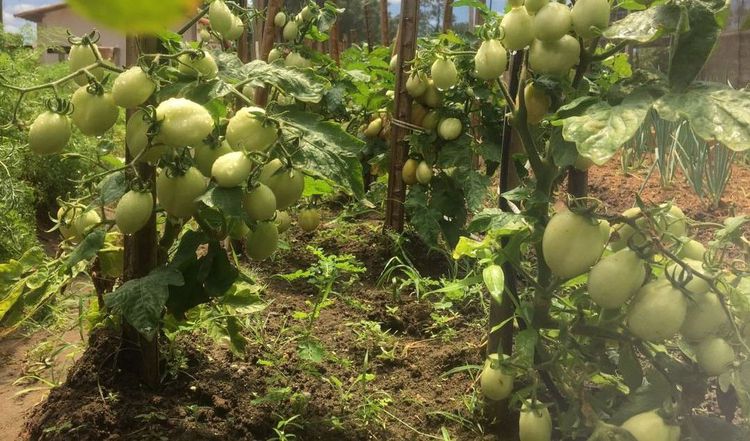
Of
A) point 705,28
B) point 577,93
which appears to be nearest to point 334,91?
point 577,93

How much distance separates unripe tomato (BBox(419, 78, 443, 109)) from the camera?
2.19 m

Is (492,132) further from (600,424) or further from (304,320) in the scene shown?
(600,424)

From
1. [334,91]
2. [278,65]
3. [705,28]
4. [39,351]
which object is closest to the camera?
[705,28]

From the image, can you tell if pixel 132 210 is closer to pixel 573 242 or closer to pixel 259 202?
pixel 259 202

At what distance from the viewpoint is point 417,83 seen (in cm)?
216

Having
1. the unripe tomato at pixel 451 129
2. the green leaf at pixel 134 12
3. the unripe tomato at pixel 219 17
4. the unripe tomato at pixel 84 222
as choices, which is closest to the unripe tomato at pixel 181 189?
the unripe tomato at pixel 84 222

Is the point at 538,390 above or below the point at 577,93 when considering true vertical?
below

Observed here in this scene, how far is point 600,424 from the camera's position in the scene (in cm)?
94

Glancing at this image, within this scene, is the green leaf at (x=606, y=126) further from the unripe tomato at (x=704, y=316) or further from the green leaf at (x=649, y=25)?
the unripe tomato at (x=704, y=316)

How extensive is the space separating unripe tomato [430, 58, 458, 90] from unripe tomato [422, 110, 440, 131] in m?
0.21

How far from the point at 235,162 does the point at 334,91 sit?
1.60 metres

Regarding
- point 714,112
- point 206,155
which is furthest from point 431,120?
point 714,112

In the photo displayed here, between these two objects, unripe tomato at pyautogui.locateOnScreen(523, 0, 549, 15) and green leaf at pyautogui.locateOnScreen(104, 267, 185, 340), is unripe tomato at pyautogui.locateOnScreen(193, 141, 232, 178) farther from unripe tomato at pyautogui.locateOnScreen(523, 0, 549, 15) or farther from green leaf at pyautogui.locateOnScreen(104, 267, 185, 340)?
unripe tomato at pyautogui.locateOnScreen(523, 0, 549, 15)

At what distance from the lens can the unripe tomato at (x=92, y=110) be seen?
96cm
